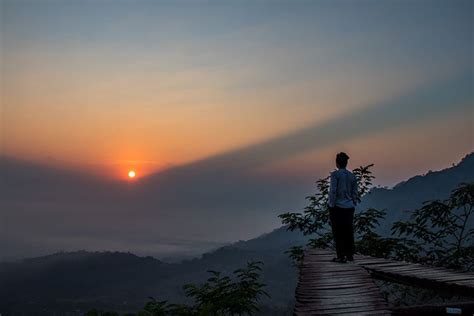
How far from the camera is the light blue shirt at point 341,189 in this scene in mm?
11234

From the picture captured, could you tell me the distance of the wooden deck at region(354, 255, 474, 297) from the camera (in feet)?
29.1

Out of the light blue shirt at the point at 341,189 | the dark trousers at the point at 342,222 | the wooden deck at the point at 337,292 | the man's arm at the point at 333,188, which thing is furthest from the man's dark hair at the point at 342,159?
the wooden deck at the point at 337,292

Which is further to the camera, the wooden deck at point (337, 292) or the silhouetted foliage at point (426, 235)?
the silhouetted foliage at point (426, 235)

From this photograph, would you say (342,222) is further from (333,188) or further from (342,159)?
(342,159)

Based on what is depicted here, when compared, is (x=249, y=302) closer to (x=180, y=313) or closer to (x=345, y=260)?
(x=180, y=313)

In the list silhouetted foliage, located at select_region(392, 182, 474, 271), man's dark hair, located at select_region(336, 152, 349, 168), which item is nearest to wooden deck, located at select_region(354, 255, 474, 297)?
man's dark hair, located at select_region(336, 152, 349, 168)

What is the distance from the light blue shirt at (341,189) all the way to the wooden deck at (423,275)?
175 centimetres

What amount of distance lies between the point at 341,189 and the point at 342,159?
0.83m

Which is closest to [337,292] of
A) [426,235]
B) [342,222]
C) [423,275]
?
[423,275]

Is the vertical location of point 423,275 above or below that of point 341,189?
below

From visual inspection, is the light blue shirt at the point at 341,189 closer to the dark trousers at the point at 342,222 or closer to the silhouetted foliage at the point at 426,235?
the dark trousers at the point at 342,222

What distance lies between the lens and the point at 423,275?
9.90 m

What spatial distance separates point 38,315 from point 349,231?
193 m

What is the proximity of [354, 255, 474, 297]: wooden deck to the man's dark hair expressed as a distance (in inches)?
109
